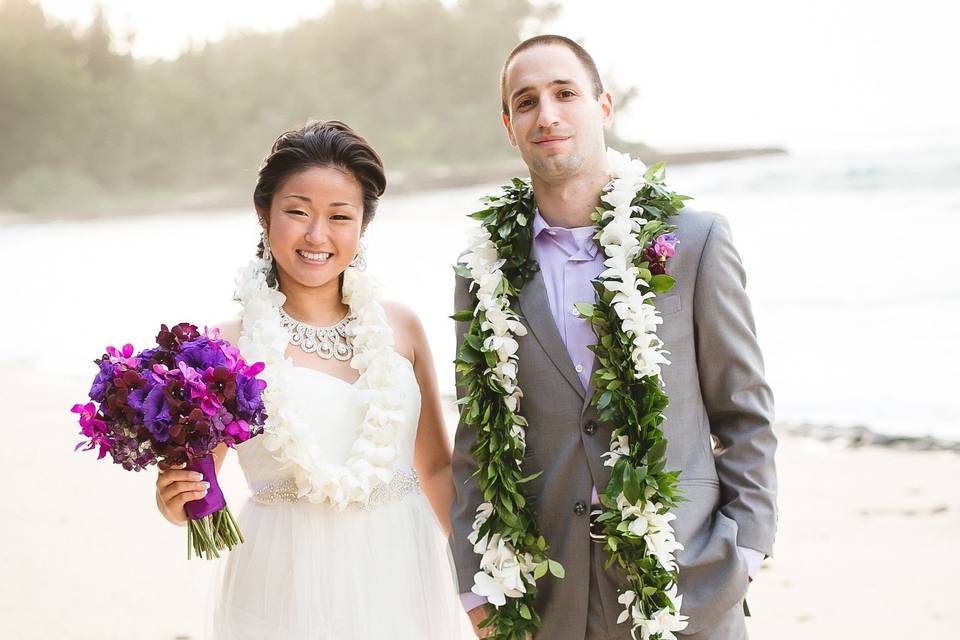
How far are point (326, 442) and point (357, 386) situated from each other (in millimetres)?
199

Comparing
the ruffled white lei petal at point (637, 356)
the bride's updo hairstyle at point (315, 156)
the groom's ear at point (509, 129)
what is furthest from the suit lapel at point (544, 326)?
the bride's updo hairstyle at point (315, 156)

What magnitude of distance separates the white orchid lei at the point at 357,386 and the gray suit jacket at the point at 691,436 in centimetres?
49

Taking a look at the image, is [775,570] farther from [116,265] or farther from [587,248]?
[116,265]

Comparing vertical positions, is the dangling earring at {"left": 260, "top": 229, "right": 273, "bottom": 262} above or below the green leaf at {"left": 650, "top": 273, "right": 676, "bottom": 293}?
above

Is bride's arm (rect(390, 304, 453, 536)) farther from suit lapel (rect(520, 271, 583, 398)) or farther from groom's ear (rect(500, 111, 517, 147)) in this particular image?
groom's ear (rect(500, 111, 517, 147))

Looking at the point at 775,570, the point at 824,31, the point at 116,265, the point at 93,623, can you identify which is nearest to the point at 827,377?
the point at 775,570

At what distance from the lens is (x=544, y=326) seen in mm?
2947

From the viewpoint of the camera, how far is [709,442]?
2.96 metres

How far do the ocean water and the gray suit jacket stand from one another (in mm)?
5919

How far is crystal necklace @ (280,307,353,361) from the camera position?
329cm

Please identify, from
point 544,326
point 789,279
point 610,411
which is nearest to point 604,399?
point 610,411

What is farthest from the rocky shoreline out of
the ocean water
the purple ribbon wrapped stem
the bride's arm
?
the purple ribbon wrapped stem

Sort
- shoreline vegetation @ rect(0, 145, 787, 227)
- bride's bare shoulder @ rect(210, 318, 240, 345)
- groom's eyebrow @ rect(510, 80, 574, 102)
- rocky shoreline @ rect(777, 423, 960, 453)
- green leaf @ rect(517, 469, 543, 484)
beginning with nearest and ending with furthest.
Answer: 1. green leaf @ rect(517, 469, 543, 484)
2. groom's eyebrow @ rect(510, 80, 574, 102)
3. bride's bare shoulder @ rect(210, 318, 240, 345)
4. rocky shoreline @ rect(777, 423, 960, 453)
5. shoreline vegetation @ rect(0, 145, 787, 227)

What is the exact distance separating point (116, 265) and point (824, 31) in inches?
949
